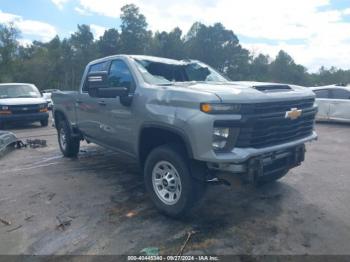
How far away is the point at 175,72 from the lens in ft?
17.1

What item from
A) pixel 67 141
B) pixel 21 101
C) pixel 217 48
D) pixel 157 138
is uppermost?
pixel 217 48

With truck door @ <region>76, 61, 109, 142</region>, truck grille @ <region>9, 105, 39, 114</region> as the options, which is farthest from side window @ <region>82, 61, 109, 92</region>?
truck grille @ <region>9, 105, 39, 114</region>

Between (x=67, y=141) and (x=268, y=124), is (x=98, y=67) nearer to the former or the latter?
(x=67, y=141)

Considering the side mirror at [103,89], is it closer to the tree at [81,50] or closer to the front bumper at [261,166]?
the front bumper at [261,166]

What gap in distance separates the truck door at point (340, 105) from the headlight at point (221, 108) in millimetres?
10819

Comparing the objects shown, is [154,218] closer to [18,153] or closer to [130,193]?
[130,193]

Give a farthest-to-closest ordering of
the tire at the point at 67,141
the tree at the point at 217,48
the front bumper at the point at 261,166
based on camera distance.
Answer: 1. the tree at the point at 217,48
2. the tire at the point at 67,141
3. the front bumper at the point at 261,166

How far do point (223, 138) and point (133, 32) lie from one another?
191ft

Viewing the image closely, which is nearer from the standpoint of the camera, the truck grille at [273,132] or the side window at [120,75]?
the truck grille at [273,132]

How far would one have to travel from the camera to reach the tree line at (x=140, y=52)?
52.0 metres

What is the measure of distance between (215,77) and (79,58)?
55246 millimetres

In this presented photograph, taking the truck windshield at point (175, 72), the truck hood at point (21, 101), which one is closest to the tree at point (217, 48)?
the truck hood at point (21, 101)

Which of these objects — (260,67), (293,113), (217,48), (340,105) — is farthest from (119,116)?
(217,48)

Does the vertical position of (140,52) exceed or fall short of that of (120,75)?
it exceeds it
